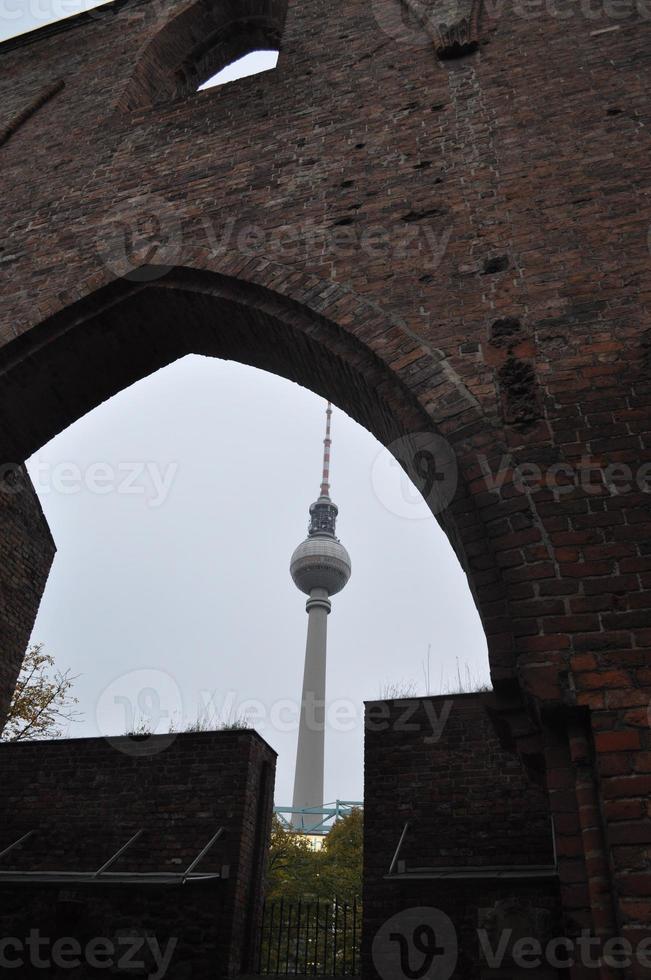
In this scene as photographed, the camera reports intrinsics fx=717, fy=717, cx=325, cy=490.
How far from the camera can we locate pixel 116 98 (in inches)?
259

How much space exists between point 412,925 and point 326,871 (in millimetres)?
15381

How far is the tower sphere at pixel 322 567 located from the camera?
5797cm

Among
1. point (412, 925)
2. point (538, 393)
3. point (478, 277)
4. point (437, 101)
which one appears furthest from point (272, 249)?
point (412, 925)

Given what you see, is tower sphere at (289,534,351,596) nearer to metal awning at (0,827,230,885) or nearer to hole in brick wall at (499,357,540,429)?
metal awning at (0,827,230,885)

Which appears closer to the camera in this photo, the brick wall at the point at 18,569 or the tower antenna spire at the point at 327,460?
the brick wall at the point at 18,569

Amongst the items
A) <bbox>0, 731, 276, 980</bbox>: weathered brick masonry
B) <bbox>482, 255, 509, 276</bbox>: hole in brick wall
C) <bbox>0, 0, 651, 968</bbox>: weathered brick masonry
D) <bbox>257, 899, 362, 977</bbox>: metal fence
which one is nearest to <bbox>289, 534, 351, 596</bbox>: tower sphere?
<bbox>257, 899, 362, 977</bbox>: metal fence

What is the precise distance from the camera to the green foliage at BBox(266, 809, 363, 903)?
733 inches

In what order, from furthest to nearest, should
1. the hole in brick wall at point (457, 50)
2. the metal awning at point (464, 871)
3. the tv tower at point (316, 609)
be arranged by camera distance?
1. the tv tower at point (316, 609)
2. the metal awning at point (464, 871)
3. the hole in brick wall at point (457, 50)

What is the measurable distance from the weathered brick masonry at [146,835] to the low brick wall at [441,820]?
151 cm

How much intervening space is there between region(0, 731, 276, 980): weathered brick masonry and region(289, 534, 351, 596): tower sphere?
48.9 meters

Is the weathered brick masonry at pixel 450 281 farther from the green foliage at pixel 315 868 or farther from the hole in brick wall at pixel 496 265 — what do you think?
the green foliage at pixel 315 868

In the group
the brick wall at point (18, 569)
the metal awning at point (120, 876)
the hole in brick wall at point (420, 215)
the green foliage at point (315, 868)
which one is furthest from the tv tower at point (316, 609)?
the hole in brick wall at point (420, 215)

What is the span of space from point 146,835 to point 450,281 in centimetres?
717

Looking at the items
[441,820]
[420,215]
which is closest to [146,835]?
[441,820]
